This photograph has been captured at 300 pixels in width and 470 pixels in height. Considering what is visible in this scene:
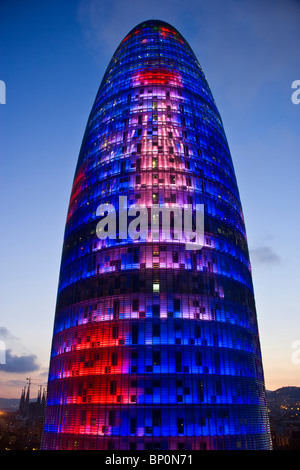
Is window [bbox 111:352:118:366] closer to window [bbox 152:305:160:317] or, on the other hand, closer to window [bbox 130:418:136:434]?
window [bbox 130:418:136:434]

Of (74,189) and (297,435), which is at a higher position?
(74,189)

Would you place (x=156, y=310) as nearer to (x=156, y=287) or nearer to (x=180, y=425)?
(x=156, y=287)

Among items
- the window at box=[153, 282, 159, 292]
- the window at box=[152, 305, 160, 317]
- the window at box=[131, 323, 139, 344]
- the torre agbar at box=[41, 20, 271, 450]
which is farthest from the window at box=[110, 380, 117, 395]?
the window at box=[153, 282, 159, 292]

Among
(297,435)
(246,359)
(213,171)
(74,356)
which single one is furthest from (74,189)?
(297,435)

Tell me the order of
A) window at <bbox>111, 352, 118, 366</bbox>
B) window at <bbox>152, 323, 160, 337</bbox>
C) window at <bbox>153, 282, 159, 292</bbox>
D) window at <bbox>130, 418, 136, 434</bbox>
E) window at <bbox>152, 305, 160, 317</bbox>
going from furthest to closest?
window at <bbox>153, 282, 159, 292</bbox> < window at <bbox>152, 305, 160, 317</bbox> < window at <bbox>152, 323, 160, 337</bbox> < window at <bbox>111, 352, 118, 366</bbox> < window at <bbox>130, 418, 136, 434</bbox>

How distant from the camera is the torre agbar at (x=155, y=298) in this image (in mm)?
64812

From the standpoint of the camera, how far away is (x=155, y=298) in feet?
234

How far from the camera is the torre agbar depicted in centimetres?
6481

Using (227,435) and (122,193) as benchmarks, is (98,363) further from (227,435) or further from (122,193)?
(122,193)

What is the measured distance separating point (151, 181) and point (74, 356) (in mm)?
38373

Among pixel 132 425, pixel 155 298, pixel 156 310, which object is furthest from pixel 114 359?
pixel 155 298

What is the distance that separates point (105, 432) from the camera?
63688mm

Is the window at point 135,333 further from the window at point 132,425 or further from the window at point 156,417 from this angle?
the window at point 132,425

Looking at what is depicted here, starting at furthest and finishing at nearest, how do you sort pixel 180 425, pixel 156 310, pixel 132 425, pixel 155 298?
pixel 155 298 → pixel 156 310 → pixel 132 425 → pixel 180 425
